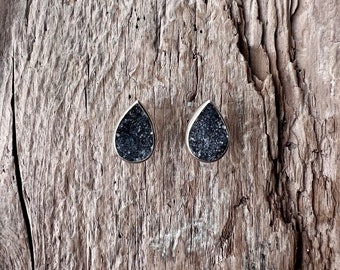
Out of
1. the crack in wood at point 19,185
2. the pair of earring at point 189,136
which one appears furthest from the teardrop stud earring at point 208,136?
the crack in wood at point 19,185

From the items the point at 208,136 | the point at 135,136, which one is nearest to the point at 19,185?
A: the point at 135,136

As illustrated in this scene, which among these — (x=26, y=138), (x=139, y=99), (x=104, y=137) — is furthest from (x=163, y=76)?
(x=26, y=138)

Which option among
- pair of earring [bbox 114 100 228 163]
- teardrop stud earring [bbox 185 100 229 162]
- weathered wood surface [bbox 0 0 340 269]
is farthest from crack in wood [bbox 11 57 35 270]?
teardrop stud earring [bbox 185 100 229 162]

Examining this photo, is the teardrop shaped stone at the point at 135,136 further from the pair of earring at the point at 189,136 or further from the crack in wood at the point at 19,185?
the crack in wood at the point at 19,185

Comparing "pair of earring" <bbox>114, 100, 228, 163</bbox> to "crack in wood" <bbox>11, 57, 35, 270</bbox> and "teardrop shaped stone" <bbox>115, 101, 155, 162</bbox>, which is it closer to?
"teardrop shaped stone" <bbox>115, 101, 155, 162</bbox>
